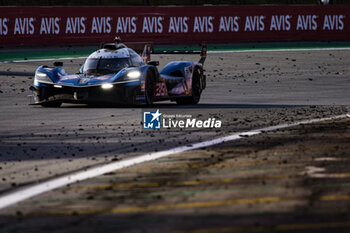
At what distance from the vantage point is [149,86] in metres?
18.9

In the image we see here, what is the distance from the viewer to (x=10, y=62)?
33.4 metres

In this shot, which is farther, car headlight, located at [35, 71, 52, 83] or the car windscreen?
the car windscreen

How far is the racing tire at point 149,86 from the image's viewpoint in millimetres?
18766

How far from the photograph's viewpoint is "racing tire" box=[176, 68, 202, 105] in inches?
795

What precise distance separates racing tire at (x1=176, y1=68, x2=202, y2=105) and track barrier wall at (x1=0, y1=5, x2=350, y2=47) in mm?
20033

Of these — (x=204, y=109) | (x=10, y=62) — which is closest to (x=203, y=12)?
(x=10, y=62)

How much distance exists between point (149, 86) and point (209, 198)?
10.8 meters

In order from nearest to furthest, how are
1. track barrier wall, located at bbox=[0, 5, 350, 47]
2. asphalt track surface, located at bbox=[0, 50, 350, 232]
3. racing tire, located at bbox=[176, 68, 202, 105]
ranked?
asphalt track surface, located at bbox=[0, 50, 350, 232]
racing tire, located at bbox=[176, 68, 202, 105]
track barrier wall, located at bbox=[0, 5, 350, 47]

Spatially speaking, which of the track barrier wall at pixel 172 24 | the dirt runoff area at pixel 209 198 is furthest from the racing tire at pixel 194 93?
the track barrier wall at pixel 172 24

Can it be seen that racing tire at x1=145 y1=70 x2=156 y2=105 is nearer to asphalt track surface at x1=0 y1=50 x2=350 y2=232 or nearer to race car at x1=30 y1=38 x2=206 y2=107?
race car at x1=30 y1=38 x2=206 y2=107
